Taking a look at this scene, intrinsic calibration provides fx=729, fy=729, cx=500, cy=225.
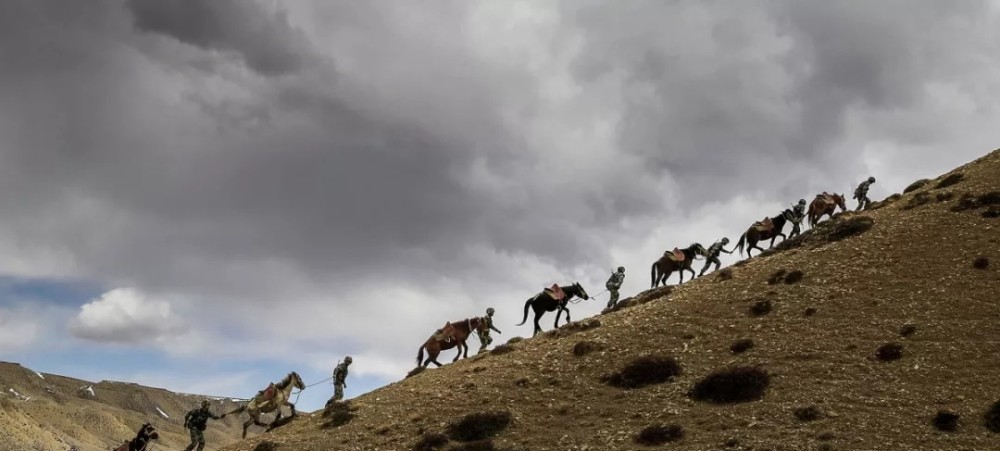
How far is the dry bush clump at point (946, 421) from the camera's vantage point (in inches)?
974

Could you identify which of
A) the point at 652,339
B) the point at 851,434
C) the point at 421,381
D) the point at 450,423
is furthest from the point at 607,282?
the point at 851,434

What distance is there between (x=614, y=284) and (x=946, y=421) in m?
25.3

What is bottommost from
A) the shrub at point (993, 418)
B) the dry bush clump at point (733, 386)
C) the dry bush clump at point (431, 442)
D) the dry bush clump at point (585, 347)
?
the shrub at point (993, 418)

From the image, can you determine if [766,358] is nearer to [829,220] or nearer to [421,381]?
[421,381]

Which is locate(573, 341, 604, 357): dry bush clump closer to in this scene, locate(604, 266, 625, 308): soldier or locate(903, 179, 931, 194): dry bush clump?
locate(604, 266, 625, 308): soldier

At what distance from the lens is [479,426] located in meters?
31.7

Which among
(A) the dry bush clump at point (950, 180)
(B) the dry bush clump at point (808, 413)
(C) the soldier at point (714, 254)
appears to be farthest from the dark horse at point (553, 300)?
(A) the dry bush clump at point (950, 180)

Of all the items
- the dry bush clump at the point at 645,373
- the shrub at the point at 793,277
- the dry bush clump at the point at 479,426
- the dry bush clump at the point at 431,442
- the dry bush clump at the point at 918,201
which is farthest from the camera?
the dry bush clump at the point at 918,201

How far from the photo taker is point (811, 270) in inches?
1672

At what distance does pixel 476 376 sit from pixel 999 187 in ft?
120

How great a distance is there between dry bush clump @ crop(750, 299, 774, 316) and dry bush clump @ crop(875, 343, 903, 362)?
7.08m

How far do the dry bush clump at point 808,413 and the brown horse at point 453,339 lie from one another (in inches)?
883

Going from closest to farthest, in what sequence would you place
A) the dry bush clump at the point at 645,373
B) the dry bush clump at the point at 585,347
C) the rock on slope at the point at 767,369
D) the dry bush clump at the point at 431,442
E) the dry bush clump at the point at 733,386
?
the rock on slope at the point at 767,369
the dry bush clump at the point at 733,386
the dry bush clump at the point at 431,442
the dry bush clump at the point at 645,373
the dry bush clump at the point at 585,347

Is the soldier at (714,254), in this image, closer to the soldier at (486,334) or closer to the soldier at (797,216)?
the soldier at (797,216)
